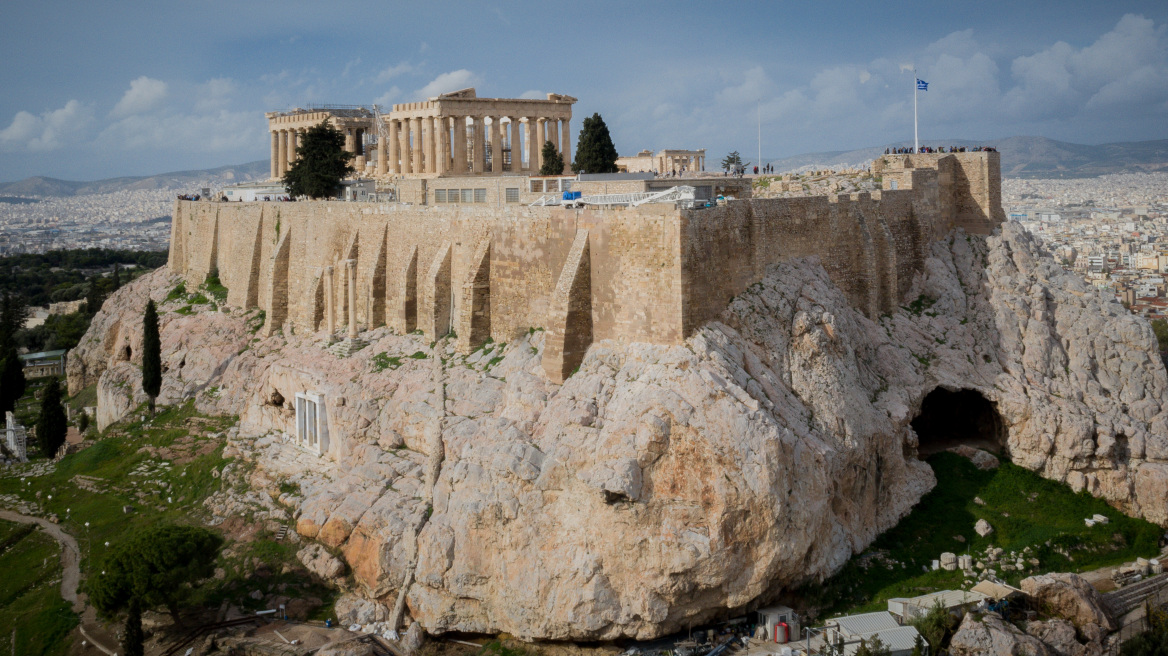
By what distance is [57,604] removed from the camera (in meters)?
29.5

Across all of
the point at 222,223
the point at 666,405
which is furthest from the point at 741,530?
the point at 222,223

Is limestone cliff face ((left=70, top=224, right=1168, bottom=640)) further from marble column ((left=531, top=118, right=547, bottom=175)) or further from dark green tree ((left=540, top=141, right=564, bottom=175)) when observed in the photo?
marble column ((left=531, top=118, right=547, bottom=175))

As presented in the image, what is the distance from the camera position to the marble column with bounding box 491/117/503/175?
50250 millimetres

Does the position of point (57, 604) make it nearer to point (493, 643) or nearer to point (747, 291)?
point (493, 643)

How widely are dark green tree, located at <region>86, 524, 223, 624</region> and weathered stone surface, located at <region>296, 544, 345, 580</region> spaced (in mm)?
2613

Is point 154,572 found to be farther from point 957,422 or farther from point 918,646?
point 957,422

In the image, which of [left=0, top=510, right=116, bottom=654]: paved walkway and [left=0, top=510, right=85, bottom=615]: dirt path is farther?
[left=0, top=510, right=85, bottom=615]: dirt path

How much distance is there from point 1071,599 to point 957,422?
10400mm

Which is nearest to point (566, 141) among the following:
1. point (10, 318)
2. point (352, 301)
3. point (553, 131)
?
point (553, 131)

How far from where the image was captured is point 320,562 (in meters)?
28.5

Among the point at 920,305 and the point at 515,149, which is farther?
the point at 515,149

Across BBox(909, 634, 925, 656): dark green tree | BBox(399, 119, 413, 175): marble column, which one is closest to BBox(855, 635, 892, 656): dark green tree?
BBox(909, 634, 925, 656): dark green tree

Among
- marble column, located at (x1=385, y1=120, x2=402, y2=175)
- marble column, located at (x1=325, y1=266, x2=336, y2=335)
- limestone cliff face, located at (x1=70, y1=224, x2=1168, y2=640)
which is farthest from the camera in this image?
marble column, located at (x1=385, y1=120, x2=402, y2=175)

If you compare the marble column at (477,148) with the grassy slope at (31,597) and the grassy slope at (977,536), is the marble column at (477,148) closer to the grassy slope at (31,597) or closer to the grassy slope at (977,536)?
the grassy slope at (31,597)
